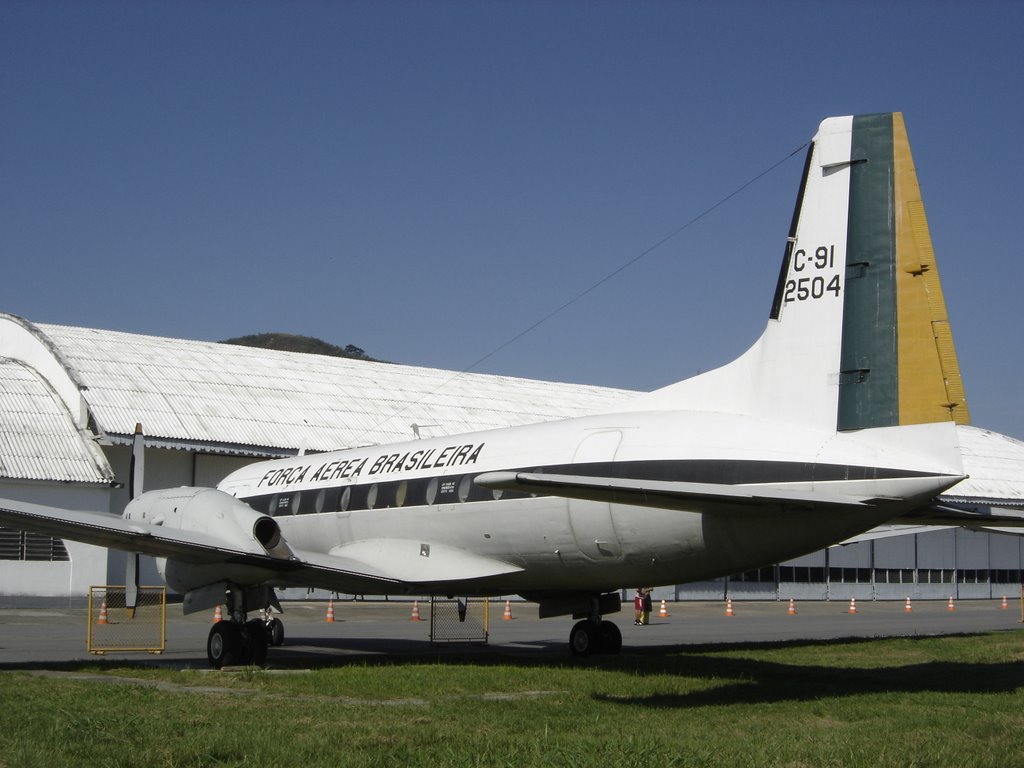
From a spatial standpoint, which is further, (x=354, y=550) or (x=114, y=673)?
(x=354, y=550)

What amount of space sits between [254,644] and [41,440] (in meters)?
21.2

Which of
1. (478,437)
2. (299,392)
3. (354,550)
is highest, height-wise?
(299,392)

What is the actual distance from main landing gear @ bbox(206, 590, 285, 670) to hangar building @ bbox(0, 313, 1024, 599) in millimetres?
16677

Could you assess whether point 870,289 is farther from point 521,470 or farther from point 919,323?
point 521,470

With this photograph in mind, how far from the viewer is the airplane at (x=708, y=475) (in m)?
11.2

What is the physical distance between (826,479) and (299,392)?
3233 centimetres

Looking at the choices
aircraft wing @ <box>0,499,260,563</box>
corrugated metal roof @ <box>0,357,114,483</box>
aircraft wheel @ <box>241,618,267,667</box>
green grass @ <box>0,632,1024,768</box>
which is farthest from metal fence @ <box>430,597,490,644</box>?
corrugated metal roof @ <box>0,357,114,483</box>

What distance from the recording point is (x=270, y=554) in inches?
603

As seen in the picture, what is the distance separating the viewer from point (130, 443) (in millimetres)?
33688

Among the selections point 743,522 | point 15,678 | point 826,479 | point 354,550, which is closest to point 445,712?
point 743,522

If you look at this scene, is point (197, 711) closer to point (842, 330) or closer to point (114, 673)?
→ point (114, 673)

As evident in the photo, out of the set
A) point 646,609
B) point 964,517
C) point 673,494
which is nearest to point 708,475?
point 673,494

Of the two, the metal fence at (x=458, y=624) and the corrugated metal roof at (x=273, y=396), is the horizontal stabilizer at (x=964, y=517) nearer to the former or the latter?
the metal fence at (x=458, y=624)

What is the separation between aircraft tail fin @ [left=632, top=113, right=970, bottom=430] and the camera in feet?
37.4
